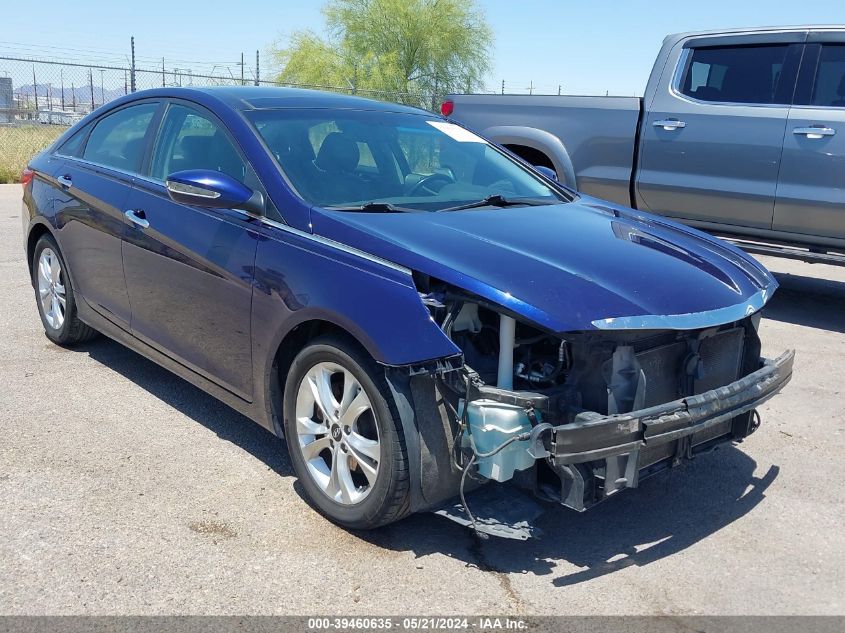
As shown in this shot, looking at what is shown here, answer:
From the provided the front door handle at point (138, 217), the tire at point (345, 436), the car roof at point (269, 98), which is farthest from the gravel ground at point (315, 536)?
the car roof at point (269, 98)

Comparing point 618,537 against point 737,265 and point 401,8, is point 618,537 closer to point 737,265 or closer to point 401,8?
point 737,265

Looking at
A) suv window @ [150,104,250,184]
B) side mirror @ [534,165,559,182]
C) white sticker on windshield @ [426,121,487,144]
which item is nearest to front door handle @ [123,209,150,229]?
suv window @ [150,104,250,184]

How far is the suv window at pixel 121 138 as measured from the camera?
14.7 ft

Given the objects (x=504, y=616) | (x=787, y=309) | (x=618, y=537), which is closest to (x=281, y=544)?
(x=504, y=616)

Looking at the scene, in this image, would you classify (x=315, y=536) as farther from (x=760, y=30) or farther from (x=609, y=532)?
(x=760, y=30)

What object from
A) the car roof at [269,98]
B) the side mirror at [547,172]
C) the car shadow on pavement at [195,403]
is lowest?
the car shadow on pavement at [195,403]

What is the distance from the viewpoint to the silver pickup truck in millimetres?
6465

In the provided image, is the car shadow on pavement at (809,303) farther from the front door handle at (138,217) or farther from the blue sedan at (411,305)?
the front door handle at (138,217)

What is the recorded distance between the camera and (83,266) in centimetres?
481

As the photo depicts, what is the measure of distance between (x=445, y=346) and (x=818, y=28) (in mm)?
5404

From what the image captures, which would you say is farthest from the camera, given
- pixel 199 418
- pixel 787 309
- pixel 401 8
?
pixel 401 8

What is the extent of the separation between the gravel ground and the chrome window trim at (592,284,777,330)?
90 cm

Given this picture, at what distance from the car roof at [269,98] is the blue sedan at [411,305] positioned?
20 mm

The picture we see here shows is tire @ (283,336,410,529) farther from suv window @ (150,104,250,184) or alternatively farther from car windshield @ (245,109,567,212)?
Result: suv window @ (150,104,250,184)
